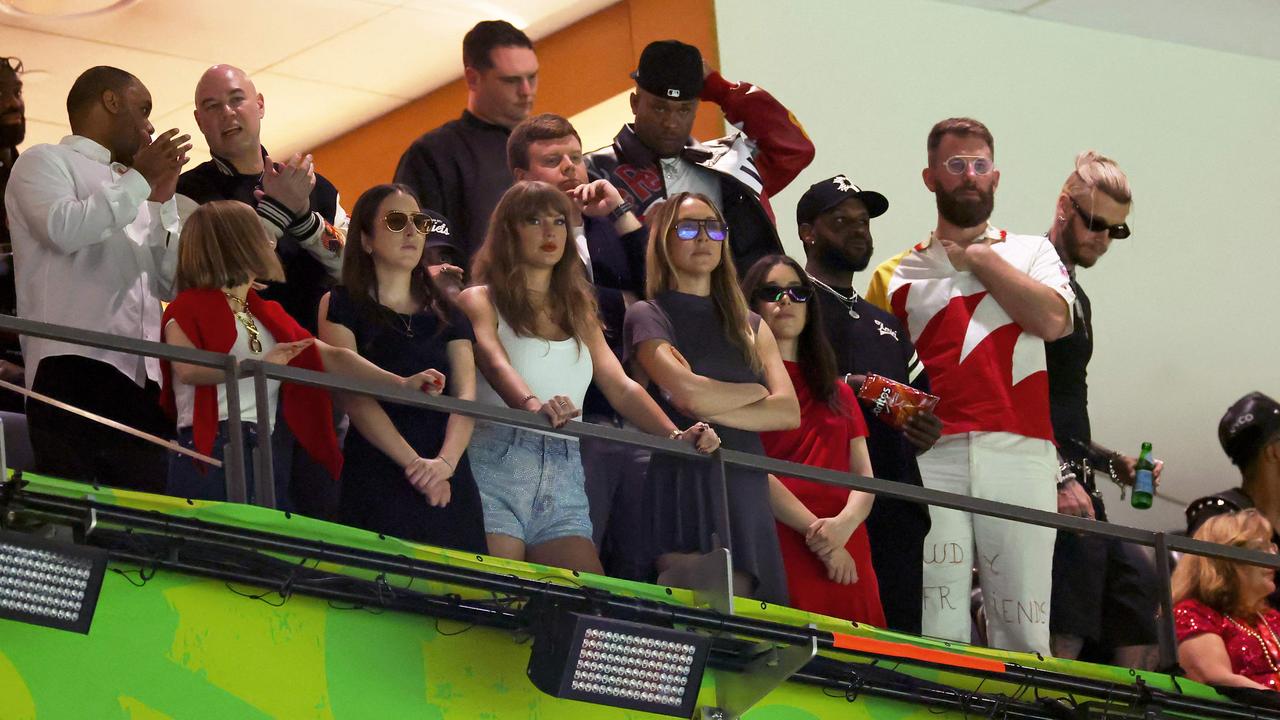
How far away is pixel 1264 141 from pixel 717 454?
4.93 metres

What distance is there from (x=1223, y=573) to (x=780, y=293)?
5.75 ft

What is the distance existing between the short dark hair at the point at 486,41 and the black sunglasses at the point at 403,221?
1.06m

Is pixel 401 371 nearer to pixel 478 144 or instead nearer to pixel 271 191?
pixel 271 191

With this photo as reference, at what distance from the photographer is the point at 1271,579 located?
643 centimetres

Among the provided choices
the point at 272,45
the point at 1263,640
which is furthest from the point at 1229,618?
the point at 272,45

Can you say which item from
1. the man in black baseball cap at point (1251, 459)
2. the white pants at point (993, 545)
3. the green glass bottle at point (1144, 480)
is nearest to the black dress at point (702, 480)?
the white pants at point (993, 545)

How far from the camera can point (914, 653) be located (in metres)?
5.52

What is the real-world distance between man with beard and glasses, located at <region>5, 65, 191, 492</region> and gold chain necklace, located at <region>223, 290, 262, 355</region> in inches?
9.0

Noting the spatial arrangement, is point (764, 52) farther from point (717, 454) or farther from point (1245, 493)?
point (717, 454)

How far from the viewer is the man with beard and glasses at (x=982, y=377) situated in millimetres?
5859

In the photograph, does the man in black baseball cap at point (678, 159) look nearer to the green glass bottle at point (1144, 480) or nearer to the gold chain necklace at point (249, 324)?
the green glass bottle at point (1144, 480)

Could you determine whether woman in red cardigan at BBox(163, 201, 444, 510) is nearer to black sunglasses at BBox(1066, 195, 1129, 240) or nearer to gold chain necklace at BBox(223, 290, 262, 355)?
gold chain necklace at BBox(223, 290, 262, 355)

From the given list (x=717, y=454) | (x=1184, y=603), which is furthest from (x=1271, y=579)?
(x=717, y=454)

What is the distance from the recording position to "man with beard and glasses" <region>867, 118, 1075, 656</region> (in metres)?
5.86
